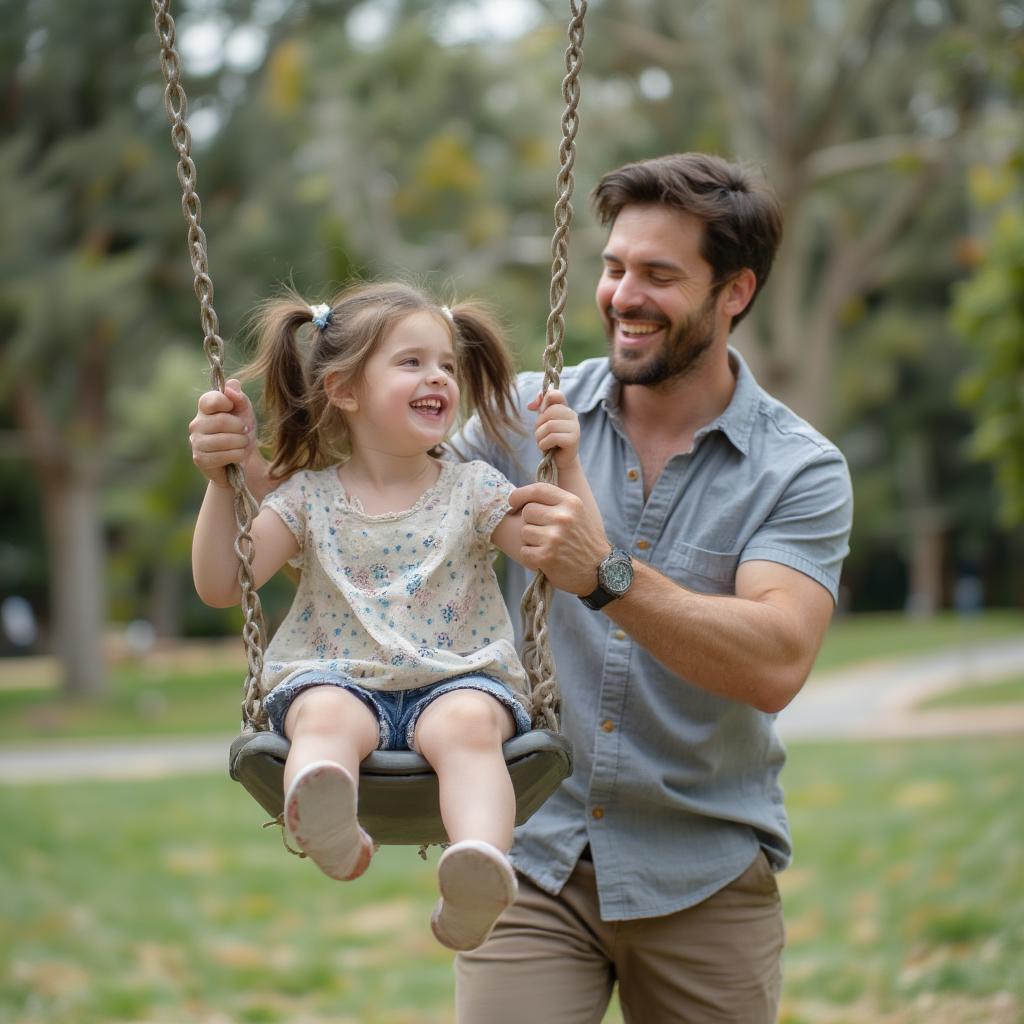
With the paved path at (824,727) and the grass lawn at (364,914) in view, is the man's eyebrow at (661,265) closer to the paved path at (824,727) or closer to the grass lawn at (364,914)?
the grass lawn at (364,914)

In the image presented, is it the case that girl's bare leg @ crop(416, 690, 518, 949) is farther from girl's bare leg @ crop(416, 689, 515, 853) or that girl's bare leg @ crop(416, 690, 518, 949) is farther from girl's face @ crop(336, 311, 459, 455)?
girl's face @ crop(336, 311, 459, 455)

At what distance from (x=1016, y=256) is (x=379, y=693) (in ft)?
24.7

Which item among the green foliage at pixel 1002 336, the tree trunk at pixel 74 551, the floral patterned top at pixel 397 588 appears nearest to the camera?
the floral patterned top at pixel 397 588

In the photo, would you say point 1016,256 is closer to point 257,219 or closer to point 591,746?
point 591,746

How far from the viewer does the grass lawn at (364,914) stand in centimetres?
635

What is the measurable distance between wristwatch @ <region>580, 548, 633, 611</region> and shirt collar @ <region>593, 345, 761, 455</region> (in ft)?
1.64

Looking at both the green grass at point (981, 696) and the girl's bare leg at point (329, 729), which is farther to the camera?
the green grass at point (981, 696)

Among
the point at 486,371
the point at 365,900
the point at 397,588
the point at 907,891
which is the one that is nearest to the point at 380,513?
the point at 397,588

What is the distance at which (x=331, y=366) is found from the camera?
2.99 m

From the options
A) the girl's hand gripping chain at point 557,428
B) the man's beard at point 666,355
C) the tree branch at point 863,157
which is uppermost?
the tree branch at point 863,157

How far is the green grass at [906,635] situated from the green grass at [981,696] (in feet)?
10.4

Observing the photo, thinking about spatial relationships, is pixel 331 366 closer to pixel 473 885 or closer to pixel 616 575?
pixel 616 575

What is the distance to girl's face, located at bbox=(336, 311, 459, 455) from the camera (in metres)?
2.91

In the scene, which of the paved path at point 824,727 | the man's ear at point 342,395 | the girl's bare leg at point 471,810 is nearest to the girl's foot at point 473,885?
the girl's bare leg at point 471,810
